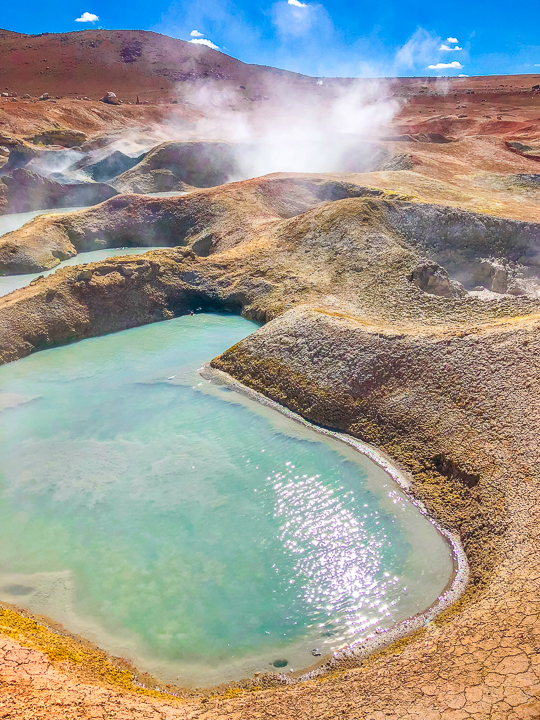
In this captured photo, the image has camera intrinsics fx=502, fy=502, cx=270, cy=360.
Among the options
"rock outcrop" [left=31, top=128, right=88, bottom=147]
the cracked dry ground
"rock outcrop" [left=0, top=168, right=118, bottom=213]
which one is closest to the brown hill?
"rock outcrop" [left=31, top=128, right=88, bottom=147]

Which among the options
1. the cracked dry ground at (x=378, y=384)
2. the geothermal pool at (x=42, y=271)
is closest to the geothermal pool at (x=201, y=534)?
the cracked dry ground at (x=378, y=384)

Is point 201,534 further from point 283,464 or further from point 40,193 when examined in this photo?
point 40,193

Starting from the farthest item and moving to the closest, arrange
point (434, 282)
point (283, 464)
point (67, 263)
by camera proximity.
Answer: point (67, 263), point (434, 282), point (283, 464)

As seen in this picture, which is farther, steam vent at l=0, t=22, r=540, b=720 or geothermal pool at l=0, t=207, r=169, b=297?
geothermal pool at l=0, t=207, r=169, b=297

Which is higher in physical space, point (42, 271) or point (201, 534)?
point (42, 271)

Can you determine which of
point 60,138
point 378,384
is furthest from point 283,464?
point 60,138

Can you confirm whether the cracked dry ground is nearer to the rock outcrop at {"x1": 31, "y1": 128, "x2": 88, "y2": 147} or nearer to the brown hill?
the rock outcrop at {"x1": 31, "y1": 128, "x2": 88, "y2": 147}

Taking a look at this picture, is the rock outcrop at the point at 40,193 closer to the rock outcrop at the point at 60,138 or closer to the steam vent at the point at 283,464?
the steam vent at the point at 283,464
